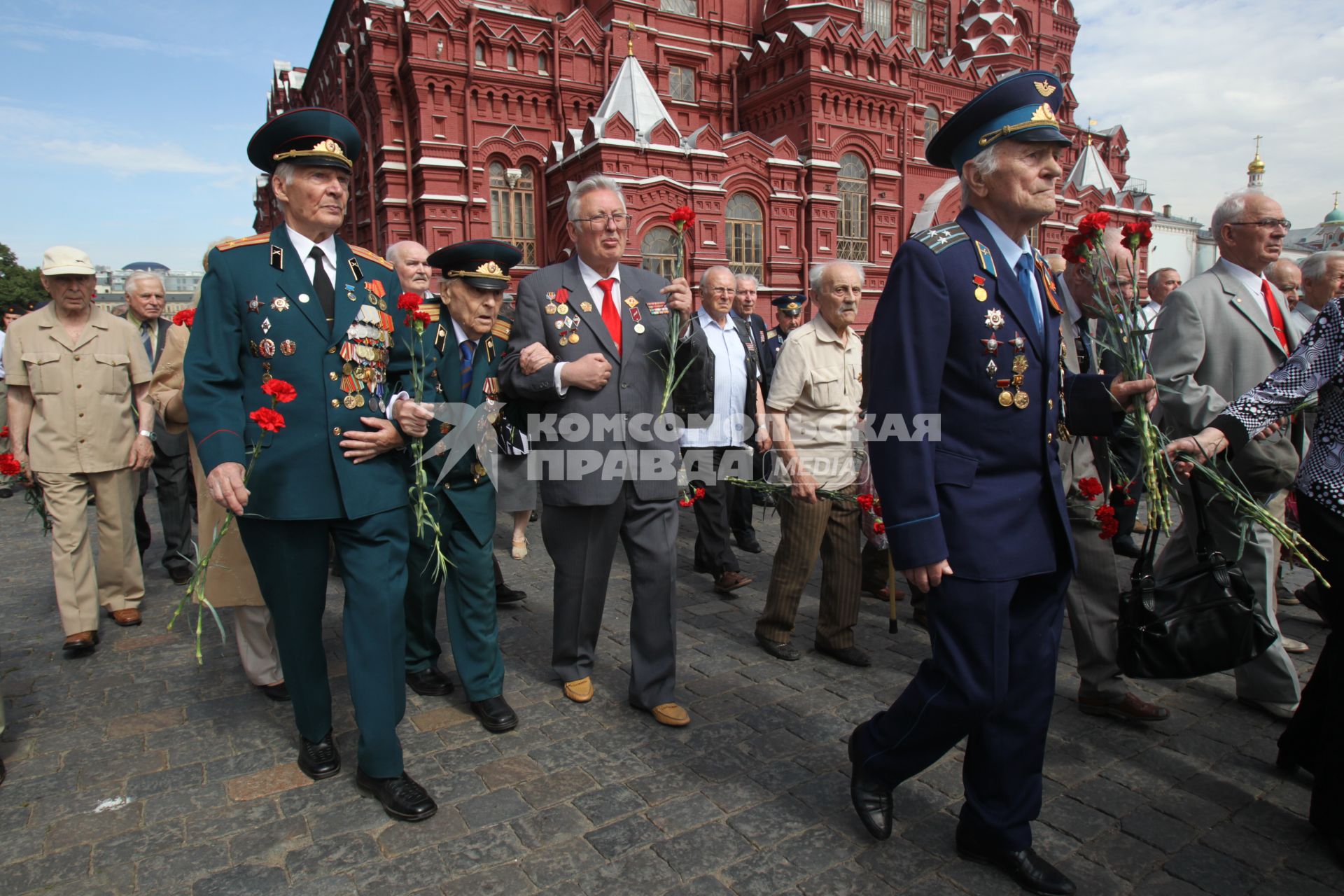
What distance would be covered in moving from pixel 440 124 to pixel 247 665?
2030 centimetres

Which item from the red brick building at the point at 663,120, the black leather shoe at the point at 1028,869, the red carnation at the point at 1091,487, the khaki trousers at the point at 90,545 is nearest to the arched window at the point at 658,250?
the red brick building at the point at 663,120

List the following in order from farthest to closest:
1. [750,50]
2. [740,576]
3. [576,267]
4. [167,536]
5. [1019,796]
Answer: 1. [750,50]
2. [167,536]
3. [740,576]
4. [576,267]
5. [1019,796]

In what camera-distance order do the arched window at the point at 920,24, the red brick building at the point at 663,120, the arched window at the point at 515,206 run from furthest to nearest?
1. the arched window at the point at 920,24
2. the arched window at the point at 515,206
3. the red brick building at the point at 663,120

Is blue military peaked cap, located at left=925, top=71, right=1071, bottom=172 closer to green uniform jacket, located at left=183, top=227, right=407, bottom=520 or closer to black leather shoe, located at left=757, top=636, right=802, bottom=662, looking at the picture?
green uniform jacket, located at left=183, top=227, right=407, bottom=520

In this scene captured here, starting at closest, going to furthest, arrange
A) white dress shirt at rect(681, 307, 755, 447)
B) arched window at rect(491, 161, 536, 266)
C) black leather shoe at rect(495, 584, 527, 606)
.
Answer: black leather shoe at rect(495, 584, 527, 606) < white dress shirt at rect(681, 307, 755, 447) < arched window at rect(491, 161, 536, 266)

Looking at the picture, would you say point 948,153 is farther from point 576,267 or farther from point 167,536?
point 167,536

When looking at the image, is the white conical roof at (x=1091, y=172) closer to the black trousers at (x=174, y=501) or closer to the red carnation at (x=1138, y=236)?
the red carnation at (x=1138, y=236)

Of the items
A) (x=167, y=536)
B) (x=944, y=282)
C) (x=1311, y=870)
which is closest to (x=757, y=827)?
(x=1311, y=870)

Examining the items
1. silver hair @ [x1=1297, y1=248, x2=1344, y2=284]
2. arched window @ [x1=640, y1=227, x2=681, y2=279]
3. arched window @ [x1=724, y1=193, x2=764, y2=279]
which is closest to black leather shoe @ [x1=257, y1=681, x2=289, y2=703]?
silver hair @ [x1=1297, y1=248, x2=1344, y2=284]

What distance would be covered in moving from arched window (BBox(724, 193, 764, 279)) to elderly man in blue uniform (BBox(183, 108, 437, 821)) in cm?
2009

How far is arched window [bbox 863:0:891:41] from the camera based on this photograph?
27.8 metres

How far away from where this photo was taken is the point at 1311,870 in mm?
2547

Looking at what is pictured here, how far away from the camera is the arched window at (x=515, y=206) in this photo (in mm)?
22453

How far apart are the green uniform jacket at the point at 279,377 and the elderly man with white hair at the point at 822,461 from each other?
7.68 ft
